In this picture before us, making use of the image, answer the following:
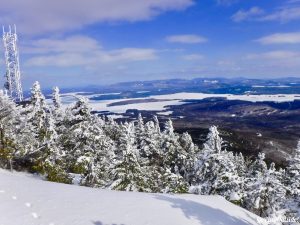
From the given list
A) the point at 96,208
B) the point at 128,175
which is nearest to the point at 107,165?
the point at 128,175

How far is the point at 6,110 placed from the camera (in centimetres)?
3167

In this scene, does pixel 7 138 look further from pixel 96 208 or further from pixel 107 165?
pixel 96 208

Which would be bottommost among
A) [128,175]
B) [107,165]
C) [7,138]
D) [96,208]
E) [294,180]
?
[294,180]

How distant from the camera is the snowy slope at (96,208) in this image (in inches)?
546

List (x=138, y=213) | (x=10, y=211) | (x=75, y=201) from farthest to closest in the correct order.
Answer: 1. (x=75, y=201)
2. (x=138, y=213)
3. (x=10, y=211)

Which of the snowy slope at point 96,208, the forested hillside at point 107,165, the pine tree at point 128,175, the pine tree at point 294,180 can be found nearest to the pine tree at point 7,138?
the forested hillside at point 107,165

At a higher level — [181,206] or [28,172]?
[181,206]

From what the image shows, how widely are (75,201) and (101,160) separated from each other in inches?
566

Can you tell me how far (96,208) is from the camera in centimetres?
1518

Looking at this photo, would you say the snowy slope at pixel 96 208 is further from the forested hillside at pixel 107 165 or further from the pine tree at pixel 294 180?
the pine tree at pixel 294 180

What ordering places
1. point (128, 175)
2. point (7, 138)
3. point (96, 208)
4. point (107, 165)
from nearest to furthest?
point (96, 208)
point (128, 175)
point (7, 138)
point (107, 165)

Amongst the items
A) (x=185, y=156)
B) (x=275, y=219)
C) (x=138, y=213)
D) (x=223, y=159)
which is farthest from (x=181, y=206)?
(x=185, y=156)

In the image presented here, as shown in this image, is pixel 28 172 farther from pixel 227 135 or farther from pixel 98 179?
pixel 227 135

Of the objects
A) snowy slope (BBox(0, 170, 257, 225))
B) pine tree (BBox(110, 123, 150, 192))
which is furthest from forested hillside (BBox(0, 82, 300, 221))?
snowy slope (BBox(0, 170, 257, 225))
